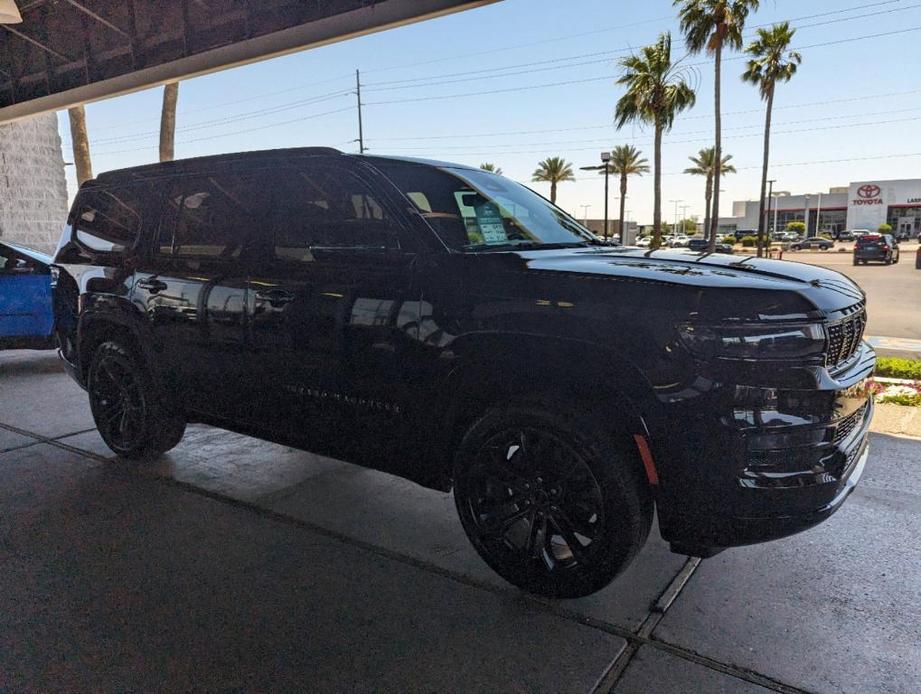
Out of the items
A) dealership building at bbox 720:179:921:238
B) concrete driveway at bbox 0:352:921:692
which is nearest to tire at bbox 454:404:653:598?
concrete driveway at bbox 0:352:921:692

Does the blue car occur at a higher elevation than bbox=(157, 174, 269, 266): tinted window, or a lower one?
lower

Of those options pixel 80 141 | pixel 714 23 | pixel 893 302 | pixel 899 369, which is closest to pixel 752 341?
pixel 899 369

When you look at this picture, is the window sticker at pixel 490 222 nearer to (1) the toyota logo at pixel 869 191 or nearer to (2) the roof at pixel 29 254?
(2) the roof at pixel 29 254

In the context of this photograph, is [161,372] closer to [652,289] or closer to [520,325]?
[520,325]

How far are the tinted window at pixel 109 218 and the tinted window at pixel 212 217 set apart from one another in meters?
0.37

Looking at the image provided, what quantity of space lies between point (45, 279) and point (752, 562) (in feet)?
27.9

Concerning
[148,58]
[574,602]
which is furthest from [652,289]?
[148,58]

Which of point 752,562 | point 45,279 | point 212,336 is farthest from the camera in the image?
point 45,279

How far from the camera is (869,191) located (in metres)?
77.8

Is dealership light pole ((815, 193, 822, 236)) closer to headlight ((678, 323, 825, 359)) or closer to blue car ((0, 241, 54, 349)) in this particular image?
blue car ((0, 241, 54, 349))

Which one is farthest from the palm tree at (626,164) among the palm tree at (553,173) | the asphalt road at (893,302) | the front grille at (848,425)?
the front grille at (848,425)

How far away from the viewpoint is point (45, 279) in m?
8.44

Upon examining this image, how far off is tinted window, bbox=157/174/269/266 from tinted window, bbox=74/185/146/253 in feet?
1.21

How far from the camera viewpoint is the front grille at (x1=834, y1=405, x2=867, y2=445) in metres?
2.57
